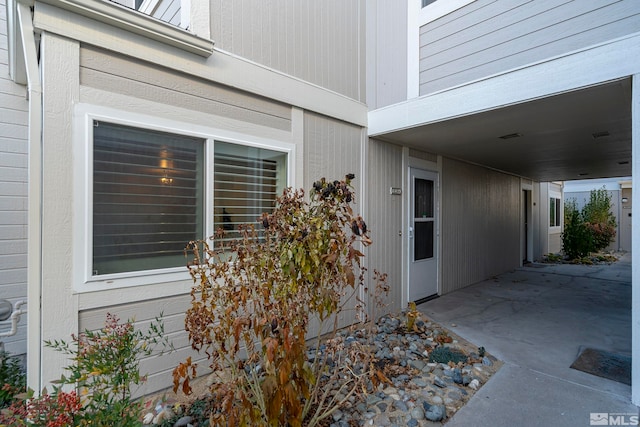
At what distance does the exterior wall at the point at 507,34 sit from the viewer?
99.7 inches

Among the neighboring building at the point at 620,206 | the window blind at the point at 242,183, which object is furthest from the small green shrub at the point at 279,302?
the neighboring building at the point at 620,206

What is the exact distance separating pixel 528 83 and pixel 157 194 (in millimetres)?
3497

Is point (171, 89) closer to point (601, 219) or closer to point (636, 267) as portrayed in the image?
point (636, 267)

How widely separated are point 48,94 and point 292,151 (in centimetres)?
203

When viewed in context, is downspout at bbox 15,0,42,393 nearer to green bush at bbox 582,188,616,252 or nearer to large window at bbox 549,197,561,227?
large window at bbox 549,197,561,227

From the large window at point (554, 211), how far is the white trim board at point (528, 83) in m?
10.5

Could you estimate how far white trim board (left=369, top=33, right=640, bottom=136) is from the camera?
2416 millimetres

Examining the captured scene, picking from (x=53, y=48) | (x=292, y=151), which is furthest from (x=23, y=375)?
(x=292, y=151)

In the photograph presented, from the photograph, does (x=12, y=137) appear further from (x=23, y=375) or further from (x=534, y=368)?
(x=534, y=368)

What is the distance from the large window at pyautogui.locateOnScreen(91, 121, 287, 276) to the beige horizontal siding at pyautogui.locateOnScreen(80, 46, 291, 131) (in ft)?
0.96

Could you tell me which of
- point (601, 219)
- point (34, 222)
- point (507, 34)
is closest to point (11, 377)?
point (34, 222)

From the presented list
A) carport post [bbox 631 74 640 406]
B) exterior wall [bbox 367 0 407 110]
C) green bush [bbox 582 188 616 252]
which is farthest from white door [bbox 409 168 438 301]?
green bush [bbox 582 188 616 252]

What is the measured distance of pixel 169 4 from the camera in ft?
11.9

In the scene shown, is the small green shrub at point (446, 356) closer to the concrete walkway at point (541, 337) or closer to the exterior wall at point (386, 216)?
the concrete walkway at point (541, 337)
